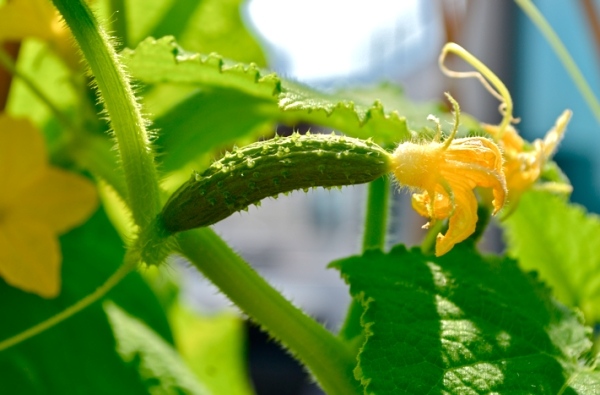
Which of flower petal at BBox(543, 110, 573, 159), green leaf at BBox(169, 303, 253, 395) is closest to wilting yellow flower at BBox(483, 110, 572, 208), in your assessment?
flower petal at BBox(543, 110, 573, 159)

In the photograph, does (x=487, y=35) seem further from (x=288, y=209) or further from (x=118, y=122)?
(x=288, y=209)

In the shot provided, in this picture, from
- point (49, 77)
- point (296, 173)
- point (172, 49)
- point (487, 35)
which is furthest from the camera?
point (487, 35)

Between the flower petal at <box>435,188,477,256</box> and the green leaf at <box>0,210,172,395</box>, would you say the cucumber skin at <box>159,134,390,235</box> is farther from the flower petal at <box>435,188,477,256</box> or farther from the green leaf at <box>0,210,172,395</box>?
the green leaf at <box>0,210,172,395</box>

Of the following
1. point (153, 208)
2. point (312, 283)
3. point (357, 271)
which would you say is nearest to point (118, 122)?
point (153, 208)

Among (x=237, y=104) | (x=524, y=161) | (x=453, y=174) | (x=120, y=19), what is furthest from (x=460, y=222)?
(x=120, y=19)

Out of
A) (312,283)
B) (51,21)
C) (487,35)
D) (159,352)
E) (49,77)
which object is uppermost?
(51,21)

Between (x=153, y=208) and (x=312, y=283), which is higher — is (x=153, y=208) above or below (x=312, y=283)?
above
